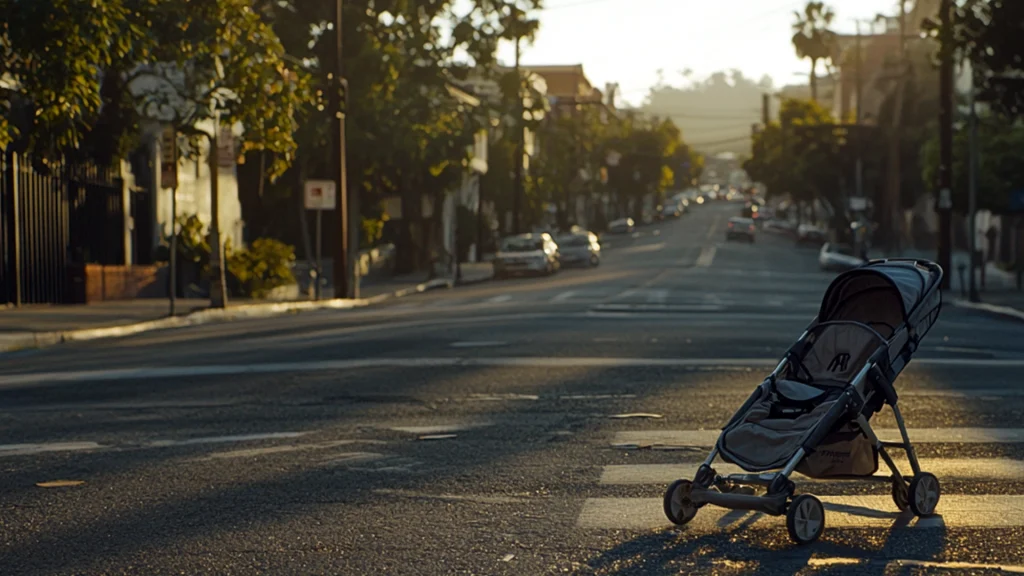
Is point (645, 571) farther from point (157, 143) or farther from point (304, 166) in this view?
point (304, 166)

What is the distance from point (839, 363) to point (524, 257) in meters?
48.8

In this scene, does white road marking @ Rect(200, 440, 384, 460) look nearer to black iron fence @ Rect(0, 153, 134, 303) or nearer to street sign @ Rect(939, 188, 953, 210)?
black iron fence @ Rect(0, 153, 134, 303)

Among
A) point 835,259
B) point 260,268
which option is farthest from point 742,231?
point 260,268

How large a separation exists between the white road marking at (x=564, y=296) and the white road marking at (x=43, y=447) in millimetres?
22306

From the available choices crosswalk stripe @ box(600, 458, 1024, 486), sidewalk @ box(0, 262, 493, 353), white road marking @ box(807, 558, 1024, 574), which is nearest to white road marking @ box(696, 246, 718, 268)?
sidewalk @ box(0, 262, 493, 353)

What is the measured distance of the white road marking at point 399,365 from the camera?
1531cm

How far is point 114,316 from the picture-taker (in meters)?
27.5

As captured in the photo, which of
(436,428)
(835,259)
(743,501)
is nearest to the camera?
(743,501)

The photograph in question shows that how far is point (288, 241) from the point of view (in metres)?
55.8

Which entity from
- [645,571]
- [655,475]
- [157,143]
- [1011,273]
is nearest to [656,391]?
[655,475]

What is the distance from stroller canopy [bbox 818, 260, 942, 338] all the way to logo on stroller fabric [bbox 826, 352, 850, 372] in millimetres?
263

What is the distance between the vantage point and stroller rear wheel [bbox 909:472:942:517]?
7.75 m

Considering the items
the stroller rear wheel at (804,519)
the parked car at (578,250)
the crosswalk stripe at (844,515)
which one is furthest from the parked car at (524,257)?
the stroller rear wheel at (804,519)

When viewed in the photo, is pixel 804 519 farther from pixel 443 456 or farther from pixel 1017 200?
pixel 1017 200
